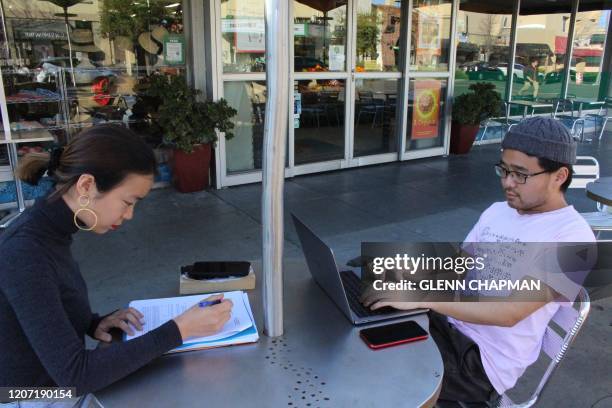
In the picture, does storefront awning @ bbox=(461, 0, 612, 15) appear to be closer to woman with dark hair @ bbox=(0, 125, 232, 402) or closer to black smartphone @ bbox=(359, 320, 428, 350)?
black smartphone @ bbox=(359, 320, 428, 350)

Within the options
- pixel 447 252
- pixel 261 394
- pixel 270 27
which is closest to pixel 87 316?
pixel 261 394

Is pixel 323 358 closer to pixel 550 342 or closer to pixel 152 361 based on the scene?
pixel 152 361

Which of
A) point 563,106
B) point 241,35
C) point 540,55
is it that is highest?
point 241,35

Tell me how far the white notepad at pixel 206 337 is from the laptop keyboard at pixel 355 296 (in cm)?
31

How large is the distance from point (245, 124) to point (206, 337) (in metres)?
4.68

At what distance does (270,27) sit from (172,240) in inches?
129

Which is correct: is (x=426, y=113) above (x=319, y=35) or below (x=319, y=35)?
below

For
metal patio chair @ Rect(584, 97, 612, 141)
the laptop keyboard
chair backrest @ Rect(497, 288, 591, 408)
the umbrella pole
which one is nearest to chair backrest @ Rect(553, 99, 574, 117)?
metal patio chair @ Rect(584, 97, 612, 141)

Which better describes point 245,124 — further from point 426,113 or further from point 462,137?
point 462,137

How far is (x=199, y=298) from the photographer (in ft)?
4.95

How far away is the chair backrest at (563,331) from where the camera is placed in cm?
150

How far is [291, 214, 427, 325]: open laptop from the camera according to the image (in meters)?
1.37

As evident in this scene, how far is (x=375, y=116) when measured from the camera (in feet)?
22.6

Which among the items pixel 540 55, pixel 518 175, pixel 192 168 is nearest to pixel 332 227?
pixel 192 168
